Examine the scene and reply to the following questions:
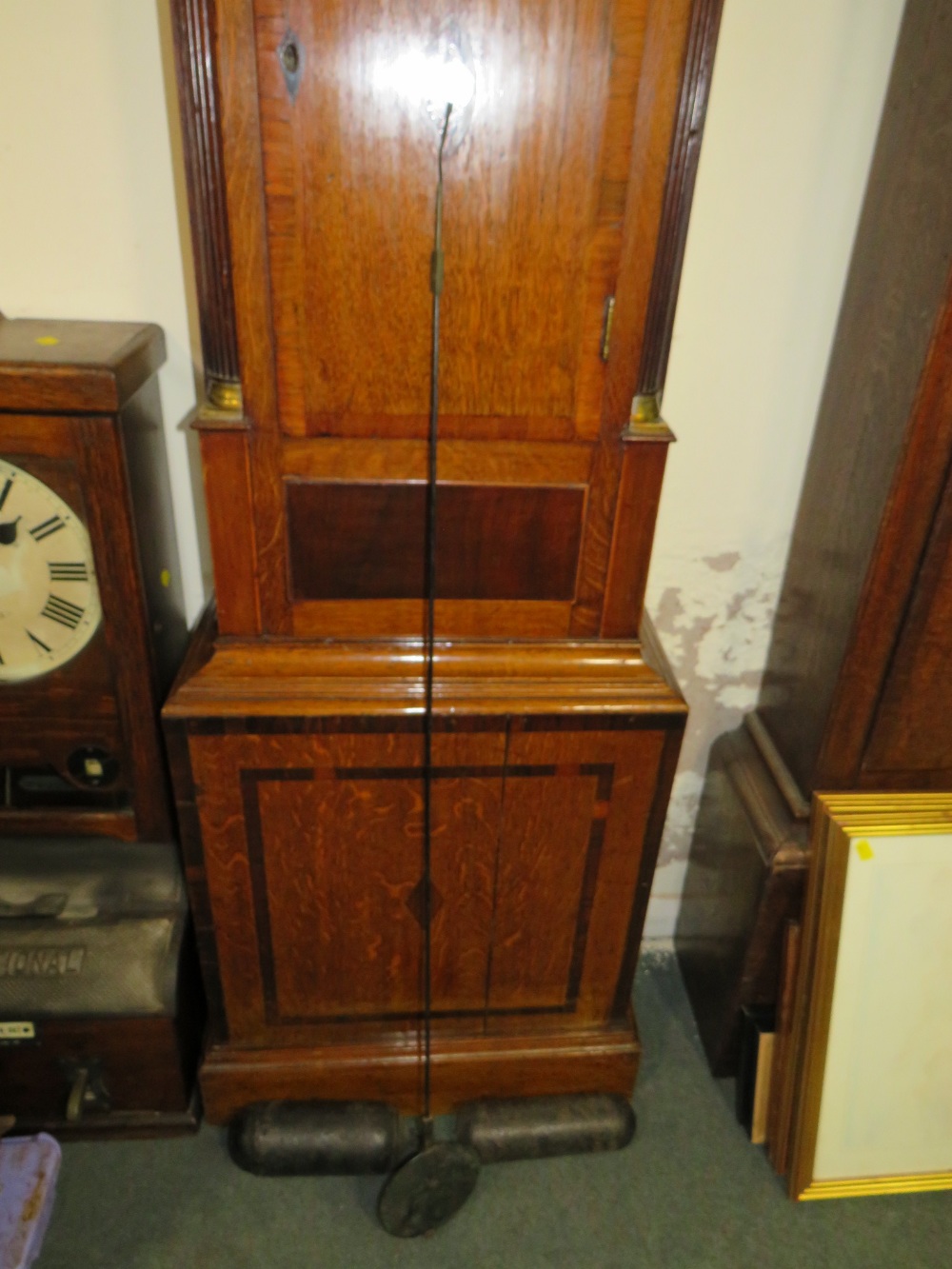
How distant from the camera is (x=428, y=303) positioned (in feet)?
3.14

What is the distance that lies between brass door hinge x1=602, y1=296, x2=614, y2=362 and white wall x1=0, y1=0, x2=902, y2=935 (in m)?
0.33

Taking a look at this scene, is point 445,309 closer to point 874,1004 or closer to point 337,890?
point 337,890

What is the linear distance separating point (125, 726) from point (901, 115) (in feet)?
4.12

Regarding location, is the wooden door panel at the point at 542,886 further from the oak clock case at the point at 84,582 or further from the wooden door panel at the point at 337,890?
the oak clock case at the point at 84,582

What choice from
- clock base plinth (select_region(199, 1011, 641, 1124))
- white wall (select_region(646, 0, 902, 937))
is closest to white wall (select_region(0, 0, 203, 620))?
white wall (select_region(646, 0, 902, 937))

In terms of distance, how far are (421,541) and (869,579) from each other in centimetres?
58

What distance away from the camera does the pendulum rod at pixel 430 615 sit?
91cm

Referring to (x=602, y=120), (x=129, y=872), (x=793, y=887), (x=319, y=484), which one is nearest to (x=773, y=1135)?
(x=793, y=887)

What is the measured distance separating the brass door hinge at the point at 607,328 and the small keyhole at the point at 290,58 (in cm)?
38

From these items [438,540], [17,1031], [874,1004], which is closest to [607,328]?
[438,540]

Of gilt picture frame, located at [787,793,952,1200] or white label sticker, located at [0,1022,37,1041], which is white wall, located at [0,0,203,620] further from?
gilt picture frame, located at [787,793,952,1200]

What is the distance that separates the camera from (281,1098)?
1430 mm

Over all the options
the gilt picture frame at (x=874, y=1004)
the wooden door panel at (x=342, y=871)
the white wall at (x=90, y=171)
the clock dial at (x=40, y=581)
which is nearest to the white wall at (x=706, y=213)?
the white wall at (x=90, y=171)

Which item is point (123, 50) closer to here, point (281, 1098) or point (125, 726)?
point (125, 726)
